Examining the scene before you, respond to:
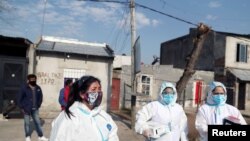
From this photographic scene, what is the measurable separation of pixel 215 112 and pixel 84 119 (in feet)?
7.53

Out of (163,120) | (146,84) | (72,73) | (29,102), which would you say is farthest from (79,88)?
(146,84)

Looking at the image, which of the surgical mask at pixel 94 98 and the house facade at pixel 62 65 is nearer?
the surgical mask at pixel 94 98

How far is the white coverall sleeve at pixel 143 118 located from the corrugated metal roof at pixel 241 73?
23.3 m

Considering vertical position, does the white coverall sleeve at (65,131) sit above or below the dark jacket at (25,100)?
above

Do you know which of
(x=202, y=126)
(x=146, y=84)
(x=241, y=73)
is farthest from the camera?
(x=241, y=73)

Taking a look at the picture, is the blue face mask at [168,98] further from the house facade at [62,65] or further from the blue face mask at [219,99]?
the house facade at [62,65]

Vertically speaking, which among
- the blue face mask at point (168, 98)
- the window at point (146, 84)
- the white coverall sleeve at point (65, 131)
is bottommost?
the window at point (146, 84)

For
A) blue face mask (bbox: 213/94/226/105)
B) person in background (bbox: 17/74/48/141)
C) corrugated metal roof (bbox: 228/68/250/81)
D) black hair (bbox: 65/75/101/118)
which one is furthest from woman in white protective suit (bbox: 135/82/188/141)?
corrugated metal roof (bbox: 228/68/250/81)

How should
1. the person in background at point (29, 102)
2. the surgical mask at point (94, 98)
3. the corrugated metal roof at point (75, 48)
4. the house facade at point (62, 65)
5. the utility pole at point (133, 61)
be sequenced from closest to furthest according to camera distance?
1. the surgical mask at point (94, 98)
2. the person in background at point (29, 102)
3. the utility pole at point (133, 61)
4. the house facade at point (62, 65)
5. the corrugated metal roof at point (75, 48)

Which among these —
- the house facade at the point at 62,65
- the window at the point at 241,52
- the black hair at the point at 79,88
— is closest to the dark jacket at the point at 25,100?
the black hair at the point at 79,88

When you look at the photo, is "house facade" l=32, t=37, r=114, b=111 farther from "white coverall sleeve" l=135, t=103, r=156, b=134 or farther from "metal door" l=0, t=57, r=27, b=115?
"white coverall sleeve" l=135, t=103, r=156, b=134

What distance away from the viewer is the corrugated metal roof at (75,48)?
1804 centimetres

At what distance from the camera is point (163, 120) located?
5234mm

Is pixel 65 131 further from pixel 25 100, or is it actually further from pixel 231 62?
pixel 231 62
